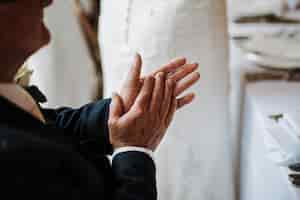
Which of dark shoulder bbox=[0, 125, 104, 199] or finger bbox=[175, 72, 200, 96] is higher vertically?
finger bbox=[175, 72, 200, 96]

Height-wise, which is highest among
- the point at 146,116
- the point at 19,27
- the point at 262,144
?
the point at 19,27

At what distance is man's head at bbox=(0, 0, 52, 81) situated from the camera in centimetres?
59

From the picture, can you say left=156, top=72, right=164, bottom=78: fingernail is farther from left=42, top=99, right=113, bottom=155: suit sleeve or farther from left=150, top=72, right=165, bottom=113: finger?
left=42, top=99, right=113, bottom=155: suit sleeve

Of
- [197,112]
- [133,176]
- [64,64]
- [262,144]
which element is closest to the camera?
[133,176]

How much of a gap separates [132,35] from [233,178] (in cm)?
35

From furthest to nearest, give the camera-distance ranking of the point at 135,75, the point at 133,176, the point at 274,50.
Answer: the point at 274,50 → the point at 135,75 → the point at 133,176

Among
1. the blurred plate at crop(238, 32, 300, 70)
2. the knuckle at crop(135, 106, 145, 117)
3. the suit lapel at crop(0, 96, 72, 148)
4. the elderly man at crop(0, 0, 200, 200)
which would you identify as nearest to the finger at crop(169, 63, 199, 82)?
the elderly man at crop(0, 0, 200, 200)

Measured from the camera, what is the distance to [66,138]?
0.70 meters

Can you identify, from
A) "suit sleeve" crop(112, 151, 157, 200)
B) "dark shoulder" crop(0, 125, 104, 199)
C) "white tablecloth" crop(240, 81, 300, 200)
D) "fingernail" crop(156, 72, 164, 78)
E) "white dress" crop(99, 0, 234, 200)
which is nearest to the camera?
"dark shoulder" crop(0, 125, 104, 199)

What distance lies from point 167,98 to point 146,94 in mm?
33

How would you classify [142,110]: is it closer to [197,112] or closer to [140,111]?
[140,111]

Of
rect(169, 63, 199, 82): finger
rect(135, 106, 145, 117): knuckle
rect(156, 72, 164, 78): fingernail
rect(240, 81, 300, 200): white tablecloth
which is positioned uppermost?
rect(156, 72, 164, 78): fingernail

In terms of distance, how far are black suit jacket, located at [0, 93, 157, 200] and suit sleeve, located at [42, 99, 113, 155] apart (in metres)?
0.07

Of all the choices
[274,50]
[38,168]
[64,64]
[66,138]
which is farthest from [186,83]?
[64,64]
